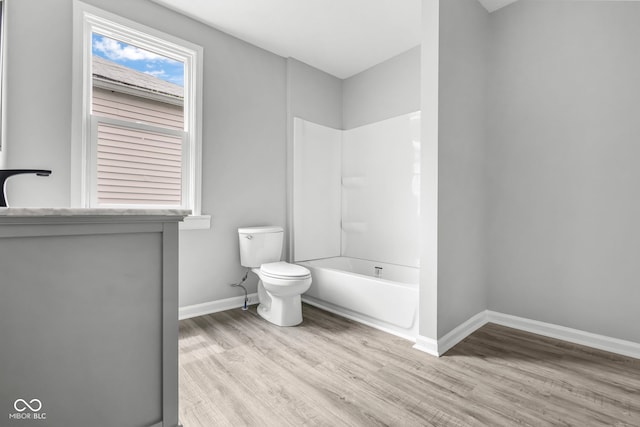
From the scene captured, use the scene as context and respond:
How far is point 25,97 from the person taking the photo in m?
1.86

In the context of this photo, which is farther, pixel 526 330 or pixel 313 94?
pixel 313 94

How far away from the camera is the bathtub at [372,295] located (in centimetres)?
220

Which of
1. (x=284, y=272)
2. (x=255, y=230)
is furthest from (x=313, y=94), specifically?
(x=284, y=272)

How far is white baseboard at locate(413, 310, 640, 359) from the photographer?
6.47 ft

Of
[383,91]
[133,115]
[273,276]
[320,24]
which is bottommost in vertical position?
[273,276]

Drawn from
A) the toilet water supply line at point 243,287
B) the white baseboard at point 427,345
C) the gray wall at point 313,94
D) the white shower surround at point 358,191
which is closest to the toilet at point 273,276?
the toilet water supply line at point 243,287

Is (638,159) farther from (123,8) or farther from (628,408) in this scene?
(123,8)

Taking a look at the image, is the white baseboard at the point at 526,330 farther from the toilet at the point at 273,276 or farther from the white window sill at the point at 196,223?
the white window sill at the point at 196,223

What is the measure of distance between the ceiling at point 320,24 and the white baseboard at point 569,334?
8.35 feet

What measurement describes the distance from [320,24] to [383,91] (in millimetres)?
988

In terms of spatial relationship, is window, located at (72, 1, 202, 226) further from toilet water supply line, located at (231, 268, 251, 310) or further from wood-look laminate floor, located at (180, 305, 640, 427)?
wood-look laminate floor, located at (180, 305, 640, 427)

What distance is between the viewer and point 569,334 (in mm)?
2184

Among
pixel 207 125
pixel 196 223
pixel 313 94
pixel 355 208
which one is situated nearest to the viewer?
pixel 196 223

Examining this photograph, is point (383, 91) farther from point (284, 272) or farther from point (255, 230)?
point (284, 272)
